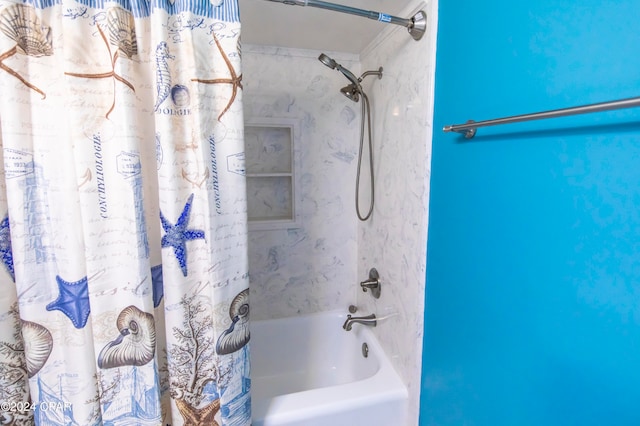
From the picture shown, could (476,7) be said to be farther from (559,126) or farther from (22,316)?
(22,316)

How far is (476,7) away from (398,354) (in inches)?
55.5

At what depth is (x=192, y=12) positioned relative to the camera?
2.96 feet

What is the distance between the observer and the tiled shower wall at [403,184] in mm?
1153

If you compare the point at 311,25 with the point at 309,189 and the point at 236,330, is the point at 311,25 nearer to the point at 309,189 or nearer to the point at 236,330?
the point at 309,189

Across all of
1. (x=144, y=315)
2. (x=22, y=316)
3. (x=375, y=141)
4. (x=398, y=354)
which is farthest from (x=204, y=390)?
(x=375, y=141)

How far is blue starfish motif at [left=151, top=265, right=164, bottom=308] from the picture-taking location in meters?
1.03

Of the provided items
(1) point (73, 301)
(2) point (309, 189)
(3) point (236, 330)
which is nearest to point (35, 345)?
(1) point (73, 301)

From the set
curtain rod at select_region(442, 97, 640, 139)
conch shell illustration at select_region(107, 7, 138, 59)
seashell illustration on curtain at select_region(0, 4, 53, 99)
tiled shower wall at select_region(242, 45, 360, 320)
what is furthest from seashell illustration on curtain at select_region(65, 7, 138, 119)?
curtain rod at select_region(442, 97, 640, 139)

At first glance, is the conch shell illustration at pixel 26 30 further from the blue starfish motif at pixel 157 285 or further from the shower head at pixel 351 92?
the shower head at pixel 351 92

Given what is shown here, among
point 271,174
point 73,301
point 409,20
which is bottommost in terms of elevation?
point 73,301

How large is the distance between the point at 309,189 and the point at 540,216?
1.36 meters

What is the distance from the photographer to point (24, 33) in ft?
2.62

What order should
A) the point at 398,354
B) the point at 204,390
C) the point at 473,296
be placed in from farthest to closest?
1. the point at 398,354
2. the point at 204,390
3. the point at 473,296

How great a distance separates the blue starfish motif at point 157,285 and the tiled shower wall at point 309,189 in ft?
2.74
